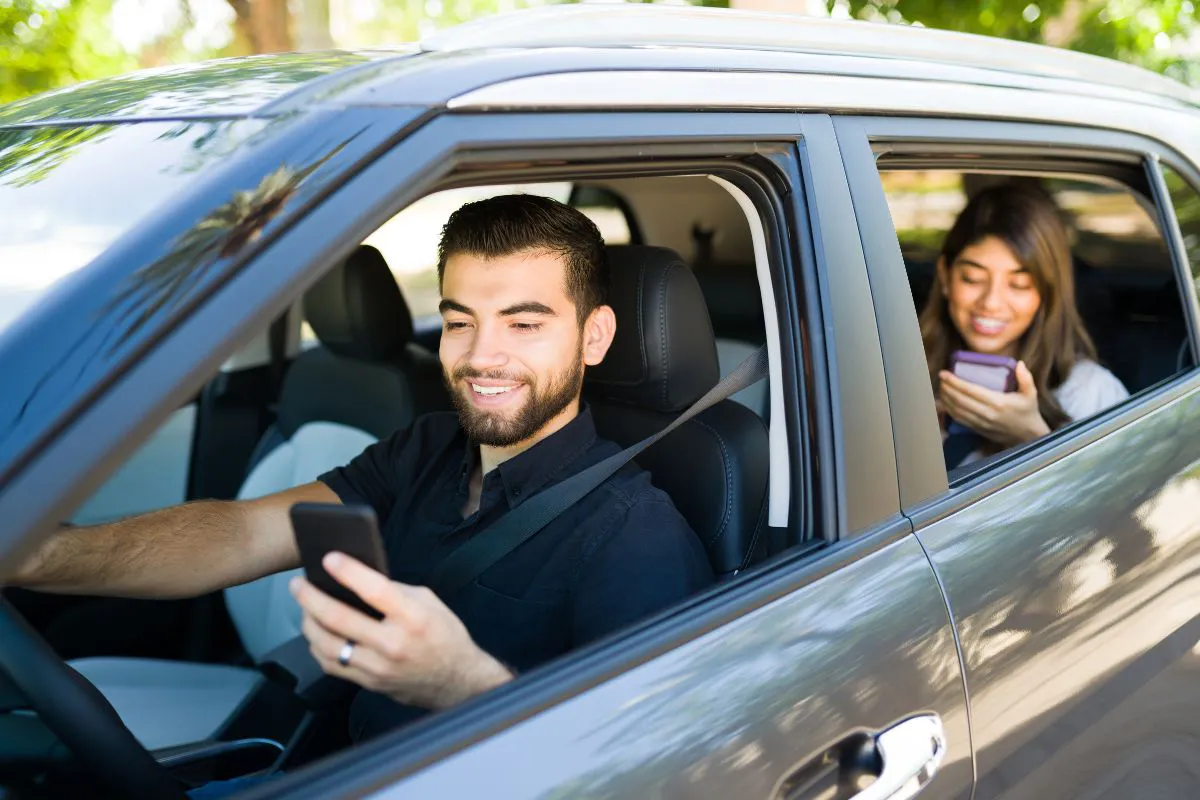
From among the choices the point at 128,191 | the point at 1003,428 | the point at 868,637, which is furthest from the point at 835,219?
the point at 1003,428

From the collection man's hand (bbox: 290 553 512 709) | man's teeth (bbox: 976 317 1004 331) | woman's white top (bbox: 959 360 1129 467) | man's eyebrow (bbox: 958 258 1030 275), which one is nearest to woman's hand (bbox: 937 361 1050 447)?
woman's white top (bbox: 959 360 1129 467)

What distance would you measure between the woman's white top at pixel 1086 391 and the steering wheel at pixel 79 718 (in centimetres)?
195

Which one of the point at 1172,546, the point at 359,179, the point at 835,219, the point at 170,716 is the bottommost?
the point at 170,716

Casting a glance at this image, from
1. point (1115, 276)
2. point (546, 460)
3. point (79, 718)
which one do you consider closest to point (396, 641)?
point (79, 718)

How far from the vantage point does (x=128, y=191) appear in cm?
115

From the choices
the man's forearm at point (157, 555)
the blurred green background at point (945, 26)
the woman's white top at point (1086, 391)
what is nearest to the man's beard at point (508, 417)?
the man's forearm at point (157, 555)

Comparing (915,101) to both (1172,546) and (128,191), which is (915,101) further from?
(128,191)

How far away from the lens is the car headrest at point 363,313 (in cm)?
324

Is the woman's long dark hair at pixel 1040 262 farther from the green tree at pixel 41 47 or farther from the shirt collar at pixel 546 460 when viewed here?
the green tree at pixel 41 47

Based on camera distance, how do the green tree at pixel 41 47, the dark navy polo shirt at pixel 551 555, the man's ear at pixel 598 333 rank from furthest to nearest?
the green tree at pixel 41 47
the man's ear at pixel 598 333
the dark navy polo shirt at pixel 551 555

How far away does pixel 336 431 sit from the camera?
314cm

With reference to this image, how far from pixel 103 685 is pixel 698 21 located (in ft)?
5.95

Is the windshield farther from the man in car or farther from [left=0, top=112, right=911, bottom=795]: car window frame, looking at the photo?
the man in car

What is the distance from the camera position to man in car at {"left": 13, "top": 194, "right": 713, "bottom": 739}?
5.37 ft
